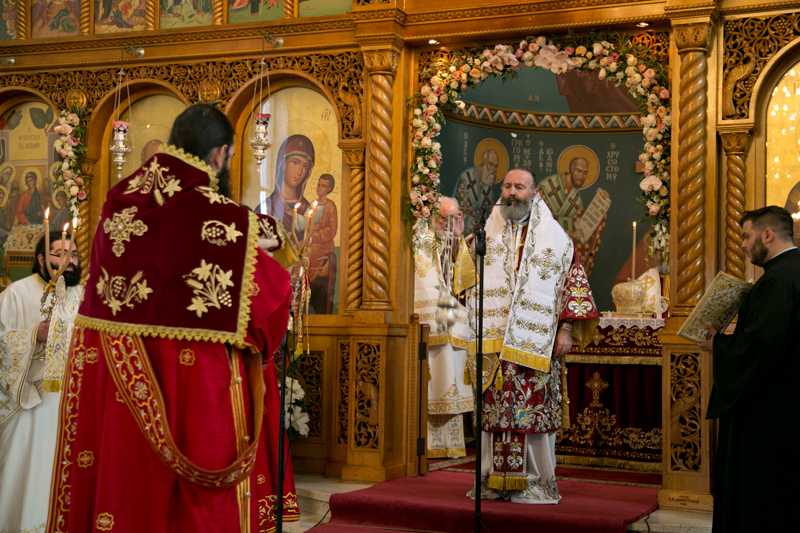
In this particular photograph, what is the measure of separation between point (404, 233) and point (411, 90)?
121cm

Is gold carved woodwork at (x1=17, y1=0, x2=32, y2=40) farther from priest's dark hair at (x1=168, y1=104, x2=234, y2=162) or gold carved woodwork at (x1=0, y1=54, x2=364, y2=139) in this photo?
priest's dark hair at (x1=168, y1=104, x2=234, y2=162)

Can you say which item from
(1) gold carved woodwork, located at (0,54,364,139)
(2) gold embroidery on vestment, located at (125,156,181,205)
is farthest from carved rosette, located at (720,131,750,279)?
(2) gold embroidery on vestment, located at (125,156,181,205)

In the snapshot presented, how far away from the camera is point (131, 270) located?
10.7ft

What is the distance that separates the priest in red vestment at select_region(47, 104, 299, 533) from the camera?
10.4 feet

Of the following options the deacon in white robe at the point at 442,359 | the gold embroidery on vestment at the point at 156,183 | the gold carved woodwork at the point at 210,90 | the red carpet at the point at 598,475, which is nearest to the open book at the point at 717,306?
the red carpet at the point at 598,475

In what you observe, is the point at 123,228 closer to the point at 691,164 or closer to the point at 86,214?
the point at 691,164

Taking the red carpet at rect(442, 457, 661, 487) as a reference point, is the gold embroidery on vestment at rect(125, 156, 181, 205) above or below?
above

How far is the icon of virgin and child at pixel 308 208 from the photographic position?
738 cm

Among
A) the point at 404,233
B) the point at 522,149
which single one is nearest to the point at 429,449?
the point at 404,233

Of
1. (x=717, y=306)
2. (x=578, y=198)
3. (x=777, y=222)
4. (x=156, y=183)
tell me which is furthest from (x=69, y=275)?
(x=578, y=198)

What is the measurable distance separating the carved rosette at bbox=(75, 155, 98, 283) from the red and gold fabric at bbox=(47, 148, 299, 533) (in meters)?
5.07

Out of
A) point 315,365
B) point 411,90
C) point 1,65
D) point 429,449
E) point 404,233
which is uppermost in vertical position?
point 1,65

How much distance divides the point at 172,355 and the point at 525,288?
133 inches

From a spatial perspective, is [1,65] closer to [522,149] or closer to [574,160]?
[522,149]
